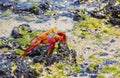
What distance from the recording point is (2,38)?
43.8ft

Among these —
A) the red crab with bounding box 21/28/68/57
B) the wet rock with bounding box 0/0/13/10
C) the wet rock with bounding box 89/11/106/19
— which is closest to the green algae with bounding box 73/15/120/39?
the wet rock with bounding box 89/11/106/19

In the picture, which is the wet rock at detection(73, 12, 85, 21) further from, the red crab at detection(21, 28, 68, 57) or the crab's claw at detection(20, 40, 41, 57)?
the crab's claw at detection(20, 40, 41, 57)

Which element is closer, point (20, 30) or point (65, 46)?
point (65, 46)

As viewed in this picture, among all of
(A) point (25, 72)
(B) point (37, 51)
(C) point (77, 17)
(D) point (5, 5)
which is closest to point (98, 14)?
(C) point (77, 17)

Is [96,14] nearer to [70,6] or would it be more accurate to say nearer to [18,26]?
[70,6]

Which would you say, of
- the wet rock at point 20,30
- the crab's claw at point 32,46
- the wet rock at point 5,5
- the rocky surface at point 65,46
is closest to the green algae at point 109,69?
the rocky surface at point 65,46

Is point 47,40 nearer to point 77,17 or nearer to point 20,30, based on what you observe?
point 20,30

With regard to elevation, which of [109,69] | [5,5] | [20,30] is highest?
[5,5]

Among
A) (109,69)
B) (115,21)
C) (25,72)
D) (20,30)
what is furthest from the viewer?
(115,21)

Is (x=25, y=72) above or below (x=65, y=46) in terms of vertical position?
below

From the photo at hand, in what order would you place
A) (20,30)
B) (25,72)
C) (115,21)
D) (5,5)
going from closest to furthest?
(25,72)
(20,30)
(115,21)
(5,5)

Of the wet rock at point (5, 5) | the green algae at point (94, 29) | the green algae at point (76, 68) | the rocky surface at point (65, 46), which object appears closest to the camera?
the rocky surface at point (65, 46)

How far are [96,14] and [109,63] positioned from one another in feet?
11.1

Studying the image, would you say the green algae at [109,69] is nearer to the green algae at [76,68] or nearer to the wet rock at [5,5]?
the green algae at [76,68]
